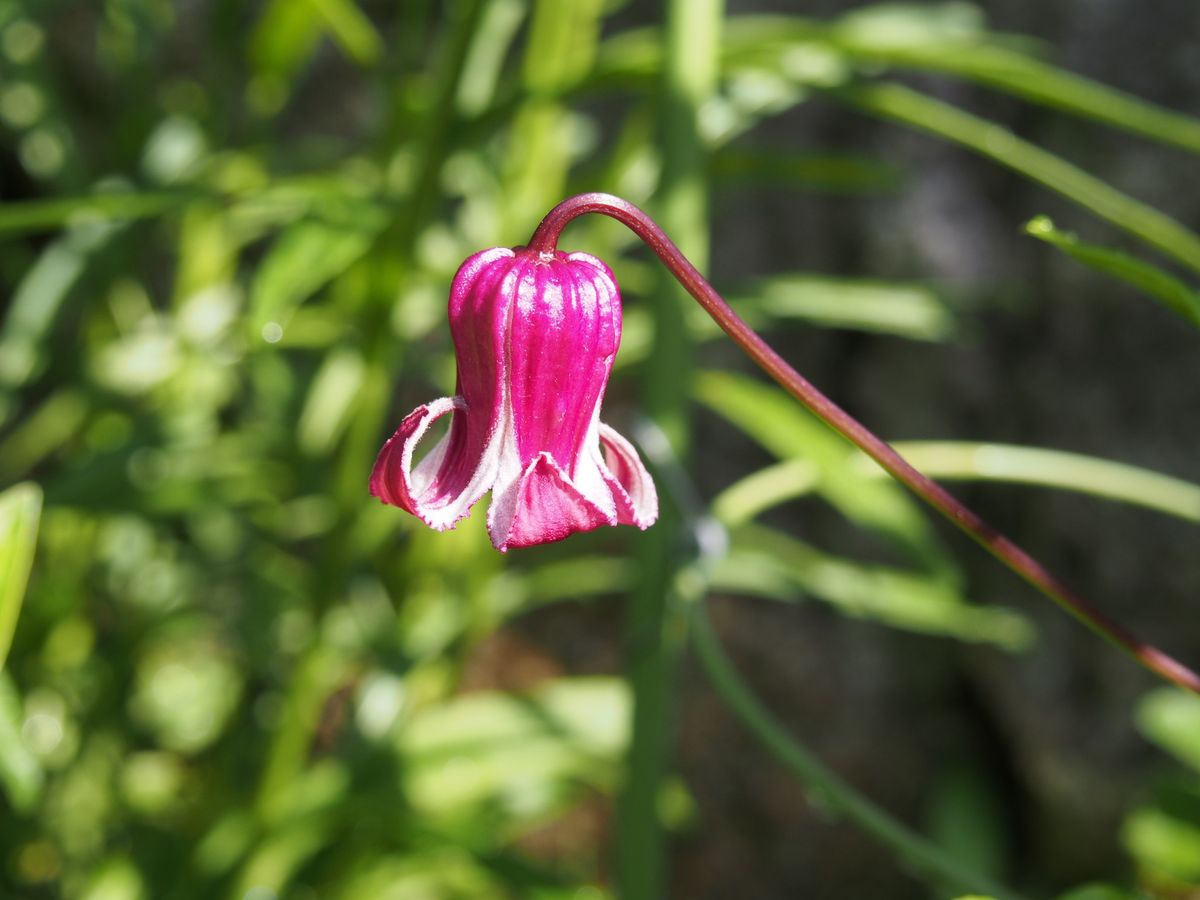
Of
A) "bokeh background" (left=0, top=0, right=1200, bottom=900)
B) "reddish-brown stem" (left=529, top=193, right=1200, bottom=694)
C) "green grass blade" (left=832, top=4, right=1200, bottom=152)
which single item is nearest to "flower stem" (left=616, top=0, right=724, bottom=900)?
"bokeh background" (left=0, top=0, right=1200, bottom=900)

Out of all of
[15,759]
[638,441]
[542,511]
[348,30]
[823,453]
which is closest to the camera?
[542,511]

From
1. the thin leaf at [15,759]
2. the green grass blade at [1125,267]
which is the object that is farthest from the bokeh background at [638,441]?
the green grass blade at [1125,267]

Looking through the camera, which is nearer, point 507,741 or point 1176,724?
point 1176,724

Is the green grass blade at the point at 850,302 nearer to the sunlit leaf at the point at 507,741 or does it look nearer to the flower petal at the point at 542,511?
the sunlit leaf at the point at 507,741

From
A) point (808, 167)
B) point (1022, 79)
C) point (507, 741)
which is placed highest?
point (1022, 79)

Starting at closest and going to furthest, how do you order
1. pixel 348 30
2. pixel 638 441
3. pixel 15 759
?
pixel 15 759
pixel 638 441
pixel 348 30

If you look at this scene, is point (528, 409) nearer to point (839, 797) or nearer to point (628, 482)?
point (628, 482)

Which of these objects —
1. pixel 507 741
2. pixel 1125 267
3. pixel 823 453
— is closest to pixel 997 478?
pixel 823 453

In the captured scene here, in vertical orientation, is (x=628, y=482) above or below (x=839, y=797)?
above

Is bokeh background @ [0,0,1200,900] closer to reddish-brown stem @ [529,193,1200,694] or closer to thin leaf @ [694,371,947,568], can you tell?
thin leaf @ [694,371,947,568]
